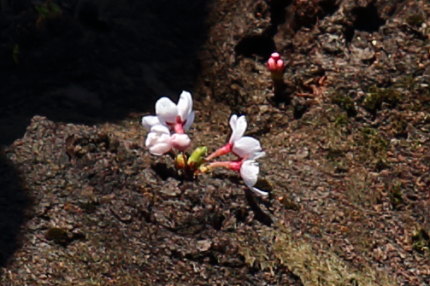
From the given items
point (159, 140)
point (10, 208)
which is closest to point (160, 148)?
point (159, 140)

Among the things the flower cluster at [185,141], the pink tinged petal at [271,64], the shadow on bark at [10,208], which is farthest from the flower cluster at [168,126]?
the pink tinged petal at [271,64]

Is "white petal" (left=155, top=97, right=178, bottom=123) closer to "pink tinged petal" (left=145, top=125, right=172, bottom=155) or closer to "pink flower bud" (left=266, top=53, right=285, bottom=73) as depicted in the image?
"pink tinged petal" (left=145, top=125, right=172, bottom=155)

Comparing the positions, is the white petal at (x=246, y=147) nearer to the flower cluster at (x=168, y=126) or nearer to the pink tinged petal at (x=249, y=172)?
the pink tinged petal at (x=249, y=172)

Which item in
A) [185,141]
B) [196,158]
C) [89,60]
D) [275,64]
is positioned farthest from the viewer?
[89,60]

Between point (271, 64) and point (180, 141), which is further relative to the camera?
point (271, 64)

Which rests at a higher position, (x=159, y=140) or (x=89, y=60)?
(x=159, y=140)

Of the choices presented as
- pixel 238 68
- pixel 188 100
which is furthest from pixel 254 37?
pixel 188 100

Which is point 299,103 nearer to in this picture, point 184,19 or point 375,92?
point 375,92

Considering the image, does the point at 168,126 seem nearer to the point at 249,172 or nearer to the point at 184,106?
the point at 184,106
